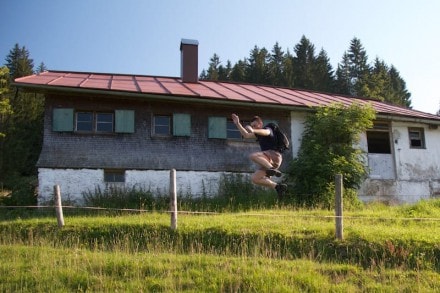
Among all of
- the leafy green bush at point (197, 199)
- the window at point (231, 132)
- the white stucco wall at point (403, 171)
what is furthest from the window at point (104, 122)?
the white stucco wall at point (403, 171)

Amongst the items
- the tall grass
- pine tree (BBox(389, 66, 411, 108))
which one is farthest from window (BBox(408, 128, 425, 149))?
pine tree (BBox(389, 66, 411, 108))

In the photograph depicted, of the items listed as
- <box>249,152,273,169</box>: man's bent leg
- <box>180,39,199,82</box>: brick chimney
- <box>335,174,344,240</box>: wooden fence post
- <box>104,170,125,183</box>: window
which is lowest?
<box>335,174,344,240</box>: wooden fence post

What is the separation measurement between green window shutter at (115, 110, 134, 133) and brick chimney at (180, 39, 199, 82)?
5.34 meters

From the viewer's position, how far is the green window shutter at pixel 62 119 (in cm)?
1652

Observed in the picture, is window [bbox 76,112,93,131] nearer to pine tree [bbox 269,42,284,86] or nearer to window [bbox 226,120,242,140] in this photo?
window [bbox 226,120,242,140]

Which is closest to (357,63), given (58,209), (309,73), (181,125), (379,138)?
(309,73)

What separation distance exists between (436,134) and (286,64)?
2828 cm

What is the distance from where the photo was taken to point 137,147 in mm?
17109

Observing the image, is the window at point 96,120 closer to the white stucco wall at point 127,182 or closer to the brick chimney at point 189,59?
the white stucco wall at point 127,182

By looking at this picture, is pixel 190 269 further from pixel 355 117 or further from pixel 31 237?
pixel 355 117

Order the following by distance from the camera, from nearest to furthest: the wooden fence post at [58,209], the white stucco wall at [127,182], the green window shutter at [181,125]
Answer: the wooden fence post at [58,209] < the white stucco wall at [127,182] < the green window shutter at [181,125]

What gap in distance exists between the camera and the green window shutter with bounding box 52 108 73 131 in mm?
16516

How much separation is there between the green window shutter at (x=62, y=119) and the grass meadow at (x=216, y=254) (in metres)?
4.19

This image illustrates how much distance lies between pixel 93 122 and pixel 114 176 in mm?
2234
